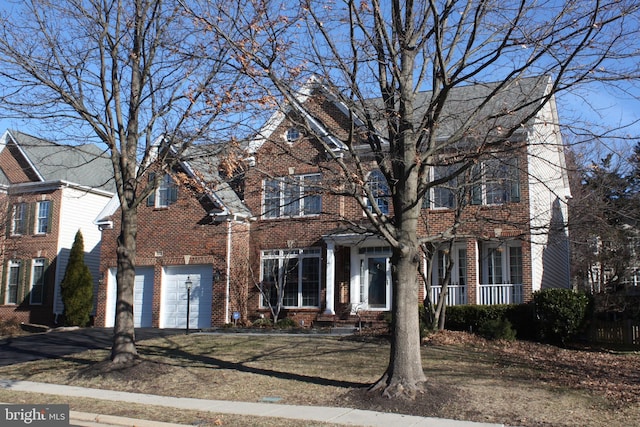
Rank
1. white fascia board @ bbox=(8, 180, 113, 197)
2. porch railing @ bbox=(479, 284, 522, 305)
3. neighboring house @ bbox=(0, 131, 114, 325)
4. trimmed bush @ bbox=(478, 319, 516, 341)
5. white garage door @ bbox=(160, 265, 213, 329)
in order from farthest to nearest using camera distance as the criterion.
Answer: white fascia board @ bbox=(8, 180, 113, 197)
neighboring house @ bbox=(0, 131, 114, 325)
white garage door @ bbox=(160, 265, 213, 329)
porch railing @ bbox=(479, 284, 522, 305)
trimmed bush @ bbox=(478, 319, 516, 341)

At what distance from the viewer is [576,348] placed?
671 inches

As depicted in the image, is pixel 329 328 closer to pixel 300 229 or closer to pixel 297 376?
pixel 300 229

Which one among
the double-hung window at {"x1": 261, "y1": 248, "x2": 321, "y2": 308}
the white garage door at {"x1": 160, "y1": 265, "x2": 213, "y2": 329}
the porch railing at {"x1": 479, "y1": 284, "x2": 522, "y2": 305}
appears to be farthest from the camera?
the white garage door at {"x1": 160, "y1": 265, "x2": 213, "y2": 329}

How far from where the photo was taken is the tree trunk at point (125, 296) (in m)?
13.3

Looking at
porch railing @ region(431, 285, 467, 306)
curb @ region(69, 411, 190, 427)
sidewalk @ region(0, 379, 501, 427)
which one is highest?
porch railing @ region(431, 285, 467, 306)

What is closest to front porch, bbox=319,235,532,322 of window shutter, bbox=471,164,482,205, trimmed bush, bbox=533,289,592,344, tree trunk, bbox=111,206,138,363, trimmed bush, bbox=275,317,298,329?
trimmed bush, bbox=275,317,298,329

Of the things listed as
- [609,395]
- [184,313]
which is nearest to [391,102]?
[609,395]

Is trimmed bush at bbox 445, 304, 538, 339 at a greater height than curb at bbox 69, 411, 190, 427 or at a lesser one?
greater

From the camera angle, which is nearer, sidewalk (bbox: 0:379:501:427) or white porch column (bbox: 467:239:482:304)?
sidewalk (bbox: 0:379:501:427)

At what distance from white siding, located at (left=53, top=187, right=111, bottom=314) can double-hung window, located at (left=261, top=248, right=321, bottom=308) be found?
979cm

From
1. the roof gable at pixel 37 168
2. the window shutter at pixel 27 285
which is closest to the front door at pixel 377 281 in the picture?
the roof gable at pixel 37 168

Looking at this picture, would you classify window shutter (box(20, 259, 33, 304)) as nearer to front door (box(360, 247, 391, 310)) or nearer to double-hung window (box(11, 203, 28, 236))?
double-hung window (box(11, 203, 28, 236))

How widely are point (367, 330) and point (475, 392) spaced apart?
9261 mm

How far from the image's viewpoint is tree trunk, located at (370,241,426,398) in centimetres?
991
